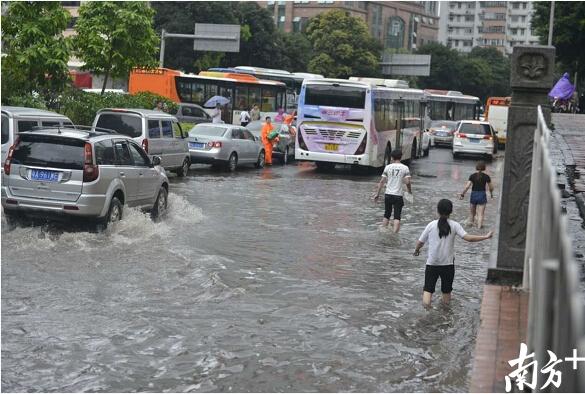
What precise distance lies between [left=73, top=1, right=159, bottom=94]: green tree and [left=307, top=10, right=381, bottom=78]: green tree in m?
61.9

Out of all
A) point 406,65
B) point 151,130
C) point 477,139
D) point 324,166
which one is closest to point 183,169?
point 151,130

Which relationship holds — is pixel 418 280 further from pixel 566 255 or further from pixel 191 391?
pixel 566 255

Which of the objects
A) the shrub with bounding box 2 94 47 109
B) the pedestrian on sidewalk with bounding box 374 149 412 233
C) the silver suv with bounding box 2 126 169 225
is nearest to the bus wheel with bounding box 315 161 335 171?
the shrub with bounding box 2 94 47 109

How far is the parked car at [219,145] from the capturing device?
29.0m

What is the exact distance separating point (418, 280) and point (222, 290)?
2.98 metres

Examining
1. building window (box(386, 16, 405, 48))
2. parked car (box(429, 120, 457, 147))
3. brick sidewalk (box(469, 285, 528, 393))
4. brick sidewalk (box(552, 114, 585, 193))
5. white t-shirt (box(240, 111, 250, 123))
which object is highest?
building window (box(386, 16, 405, 48))

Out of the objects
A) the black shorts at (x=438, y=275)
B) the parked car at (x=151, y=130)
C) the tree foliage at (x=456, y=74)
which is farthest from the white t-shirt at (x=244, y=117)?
the tree foliage at (x=456, y=74)

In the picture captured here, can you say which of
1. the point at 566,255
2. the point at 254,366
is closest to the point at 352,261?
the point at 254,366

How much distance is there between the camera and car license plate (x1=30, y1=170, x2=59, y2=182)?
1416 cm

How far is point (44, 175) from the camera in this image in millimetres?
14172

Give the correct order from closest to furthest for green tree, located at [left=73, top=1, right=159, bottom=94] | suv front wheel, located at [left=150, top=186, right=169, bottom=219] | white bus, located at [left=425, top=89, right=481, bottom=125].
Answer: suv front wheel, located at [left=150, top=186, right=169, bottom=219], green tree, located at [left=73, top=1, right=159, bottom=94], white bus, located at [left=425, top=89, right=481, bottom=125]

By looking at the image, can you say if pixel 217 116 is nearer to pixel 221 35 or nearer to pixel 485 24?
pixel 221 35

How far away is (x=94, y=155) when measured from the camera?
14.4m

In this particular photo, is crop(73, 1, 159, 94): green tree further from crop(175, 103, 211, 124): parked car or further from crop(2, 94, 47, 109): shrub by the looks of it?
crop(2, 94, 47, 109): shrub
